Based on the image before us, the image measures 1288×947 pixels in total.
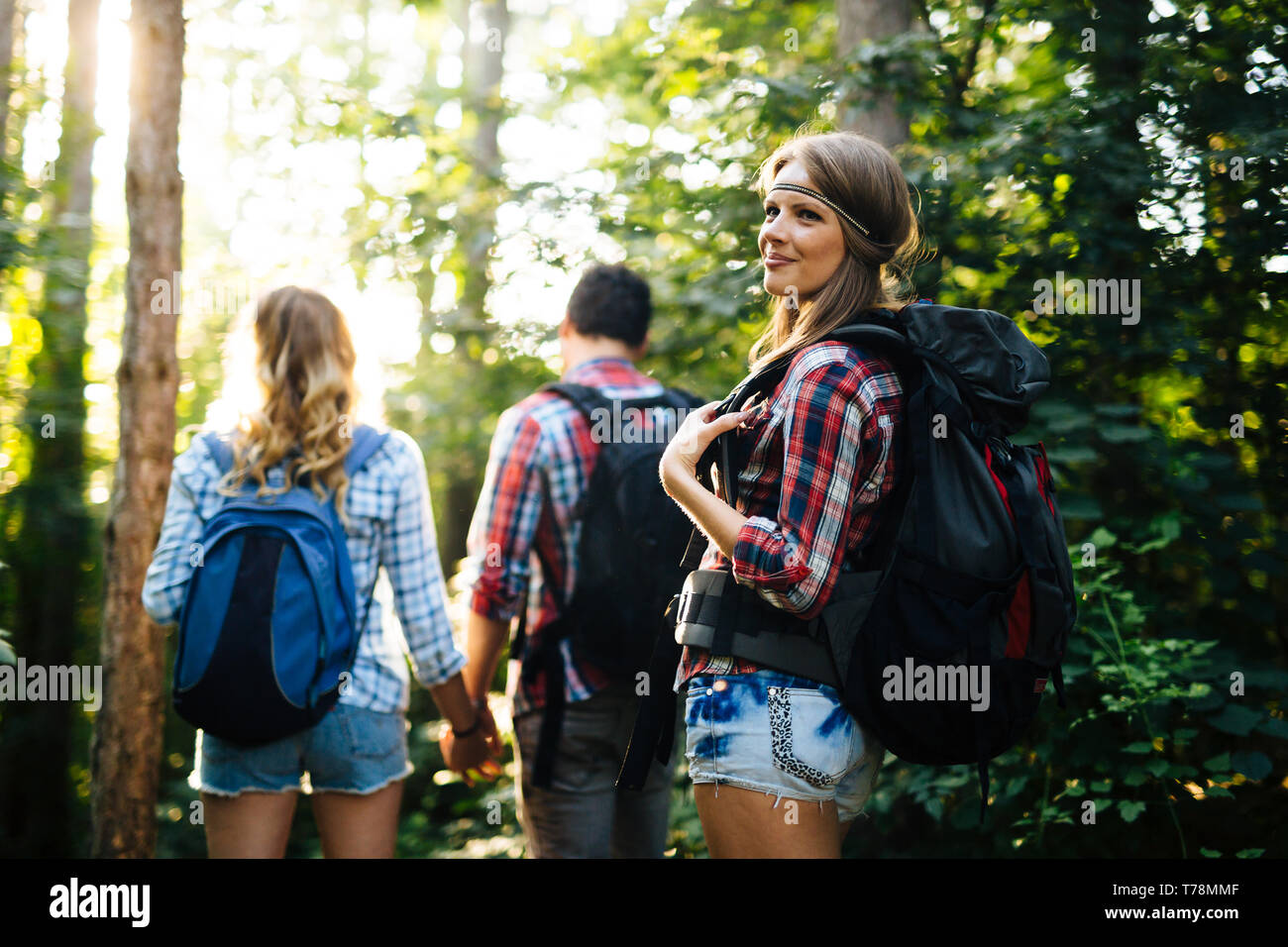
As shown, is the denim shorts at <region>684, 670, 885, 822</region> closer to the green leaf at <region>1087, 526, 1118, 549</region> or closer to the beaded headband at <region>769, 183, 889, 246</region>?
the beaded headband at <region>769, 183, 889, 246</region>

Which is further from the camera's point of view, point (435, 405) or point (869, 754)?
point (435, 405)

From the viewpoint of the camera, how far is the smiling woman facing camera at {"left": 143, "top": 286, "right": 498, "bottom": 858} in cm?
217

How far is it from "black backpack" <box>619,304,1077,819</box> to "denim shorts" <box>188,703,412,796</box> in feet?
3.43

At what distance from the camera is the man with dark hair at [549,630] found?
2.83 metres

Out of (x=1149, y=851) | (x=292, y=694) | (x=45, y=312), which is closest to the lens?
(x=292, y=694)

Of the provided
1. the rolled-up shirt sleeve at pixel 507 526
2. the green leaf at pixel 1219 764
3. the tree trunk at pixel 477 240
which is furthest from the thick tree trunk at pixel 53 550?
the green leaf at pixel 1219 764

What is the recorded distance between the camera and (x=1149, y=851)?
3.26 meters

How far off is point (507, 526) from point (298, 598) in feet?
2.49

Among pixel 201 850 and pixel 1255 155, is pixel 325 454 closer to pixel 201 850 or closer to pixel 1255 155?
pixel 1255 155

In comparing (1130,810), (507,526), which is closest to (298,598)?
(507,526)

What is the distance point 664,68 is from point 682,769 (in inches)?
154
